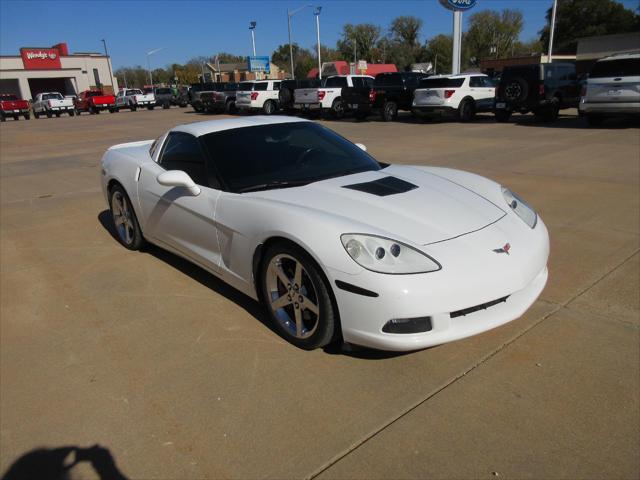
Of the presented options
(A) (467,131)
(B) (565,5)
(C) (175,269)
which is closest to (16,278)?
(C) (175,269)

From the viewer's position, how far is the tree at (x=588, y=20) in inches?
2635

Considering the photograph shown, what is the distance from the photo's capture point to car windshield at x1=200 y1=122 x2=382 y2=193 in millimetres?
3547

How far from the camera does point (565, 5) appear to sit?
7169 centimetres

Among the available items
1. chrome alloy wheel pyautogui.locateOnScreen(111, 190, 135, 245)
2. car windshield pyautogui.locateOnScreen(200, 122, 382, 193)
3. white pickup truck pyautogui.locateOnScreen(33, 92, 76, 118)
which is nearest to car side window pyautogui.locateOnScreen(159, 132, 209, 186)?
car windshield pyautogui.locateOnScreen(200, 122, 382, 193)

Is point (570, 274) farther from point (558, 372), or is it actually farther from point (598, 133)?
point (598, 133)

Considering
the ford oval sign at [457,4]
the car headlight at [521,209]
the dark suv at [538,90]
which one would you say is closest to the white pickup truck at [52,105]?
the ford oval sign at [457,4]

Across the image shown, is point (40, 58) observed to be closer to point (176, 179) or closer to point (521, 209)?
point (176, 179)

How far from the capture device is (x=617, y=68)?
13328mm

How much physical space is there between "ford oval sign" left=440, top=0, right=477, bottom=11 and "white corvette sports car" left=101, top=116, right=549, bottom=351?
73.8ft

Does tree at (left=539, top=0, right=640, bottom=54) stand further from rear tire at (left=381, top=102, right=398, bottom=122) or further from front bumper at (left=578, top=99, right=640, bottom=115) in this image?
front bumper at (left=578, top=99, right=640, bottom=115)

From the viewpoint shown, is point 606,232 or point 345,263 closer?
point 345,263

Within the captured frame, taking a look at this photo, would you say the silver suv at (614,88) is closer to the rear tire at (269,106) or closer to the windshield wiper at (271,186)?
the windshield wiper at (271,186)

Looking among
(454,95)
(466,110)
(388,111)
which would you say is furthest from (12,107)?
(466,110)

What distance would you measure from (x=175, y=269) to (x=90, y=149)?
1217 cm
